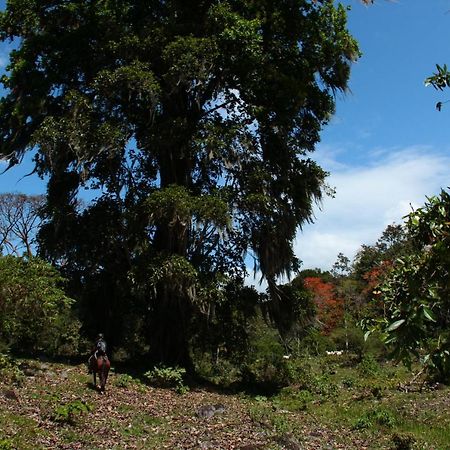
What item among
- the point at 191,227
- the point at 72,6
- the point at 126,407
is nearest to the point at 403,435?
the point at 126,407

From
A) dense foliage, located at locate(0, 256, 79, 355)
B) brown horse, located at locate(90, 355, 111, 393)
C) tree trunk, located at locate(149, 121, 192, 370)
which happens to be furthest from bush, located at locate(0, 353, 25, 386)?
tree trunk, located at locate(149, 121, 192, 370)

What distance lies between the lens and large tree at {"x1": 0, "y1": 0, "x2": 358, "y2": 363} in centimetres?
1425

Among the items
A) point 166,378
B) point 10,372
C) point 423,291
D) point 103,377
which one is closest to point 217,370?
point 166,378

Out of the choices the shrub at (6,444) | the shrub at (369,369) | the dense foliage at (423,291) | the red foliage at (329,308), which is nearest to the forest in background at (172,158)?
the shrub at (369,369)

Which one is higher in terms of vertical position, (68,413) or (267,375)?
(267,375)

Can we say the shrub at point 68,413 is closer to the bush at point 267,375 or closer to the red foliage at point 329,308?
the bush at point 267,375

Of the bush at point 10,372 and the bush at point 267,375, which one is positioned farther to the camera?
the bush at point 267,375

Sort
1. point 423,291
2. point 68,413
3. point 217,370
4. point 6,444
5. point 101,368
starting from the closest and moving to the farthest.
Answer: point 423,291 < point 6,444 < point 68,413 < point 101,368 < point 217,370

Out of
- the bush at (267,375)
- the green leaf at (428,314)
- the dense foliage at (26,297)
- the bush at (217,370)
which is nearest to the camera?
the green leaf at (428,314)

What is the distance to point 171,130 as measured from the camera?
14.6 m

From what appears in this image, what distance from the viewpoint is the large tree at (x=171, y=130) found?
1425cm

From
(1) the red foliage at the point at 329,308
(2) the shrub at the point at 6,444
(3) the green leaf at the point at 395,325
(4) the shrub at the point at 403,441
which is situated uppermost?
(1) the red foliage at the point at 329,308

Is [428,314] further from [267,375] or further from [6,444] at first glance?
[267,375]

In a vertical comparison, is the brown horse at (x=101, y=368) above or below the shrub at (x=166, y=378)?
above
